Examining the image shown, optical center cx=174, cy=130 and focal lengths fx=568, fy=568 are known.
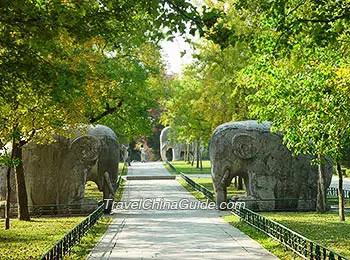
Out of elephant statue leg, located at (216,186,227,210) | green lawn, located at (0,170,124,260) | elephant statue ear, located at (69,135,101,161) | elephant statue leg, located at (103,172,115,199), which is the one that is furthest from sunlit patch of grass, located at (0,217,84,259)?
elephant statue leg, located at (216,186,227,210)

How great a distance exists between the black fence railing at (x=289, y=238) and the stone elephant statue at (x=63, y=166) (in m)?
5.55

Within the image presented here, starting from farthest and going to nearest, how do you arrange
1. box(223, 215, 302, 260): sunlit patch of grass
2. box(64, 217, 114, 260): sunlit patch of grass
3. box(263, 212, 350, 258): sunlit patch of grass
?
box(263, 212, 350, 258): sunlit patch of grass
box(64, 217, 114, 260): sunlit patch of grass
box(223, 215, 302, 260): sunlit patch of grass

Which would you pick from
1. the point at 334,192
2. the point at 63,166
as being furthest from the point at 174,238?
the point at 334,192

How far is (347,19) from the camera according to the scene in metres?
8.78

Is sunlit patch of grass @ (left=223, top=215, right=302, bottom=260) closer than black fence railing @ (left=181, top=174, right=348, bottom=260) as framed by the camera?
No

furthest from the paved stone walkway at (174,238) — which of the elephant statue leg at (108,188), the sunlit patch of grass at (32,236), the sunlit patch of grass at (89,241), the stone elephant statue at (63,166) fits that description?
the stone elephant statue at (63,166)

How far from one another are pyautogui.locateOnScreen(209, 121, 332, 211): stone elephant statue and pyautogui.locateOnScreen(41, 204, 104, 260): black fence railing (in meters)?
5.32

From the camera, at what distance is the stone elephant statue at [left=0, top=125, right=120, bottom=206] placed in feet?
67.6

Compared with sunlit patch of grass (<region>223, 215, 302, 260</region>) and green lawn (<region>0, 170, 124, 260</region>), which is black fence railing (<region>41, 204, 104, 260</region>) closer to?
green lawn (<region>0, 170, 124, 260</region>)

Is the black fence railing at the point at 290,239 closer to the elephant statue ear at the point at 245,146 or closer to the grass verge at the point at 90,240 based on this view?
the elephant statue ear at the point at 245,146

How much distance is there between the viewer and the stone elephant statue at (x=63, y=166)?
20.6 metres

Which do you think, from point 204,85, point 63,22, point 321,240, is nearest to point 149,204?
point 204,85

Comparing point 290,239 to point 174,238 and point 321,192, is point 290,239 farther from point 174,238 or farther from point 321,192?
point 321,192

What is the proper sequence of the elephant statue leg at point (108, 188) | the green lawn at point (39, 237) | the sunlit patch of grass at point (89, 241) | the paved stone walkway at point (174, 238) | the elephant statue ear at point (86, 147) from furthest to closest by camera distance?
the elephant statue leg at point (108, 188) < the elephant statue ear at point (86, 147) < the green lawn at point (39, 237) < the sunlit patch of grass at point (89, 241) < the paved stone walkway at point (174, 238)
